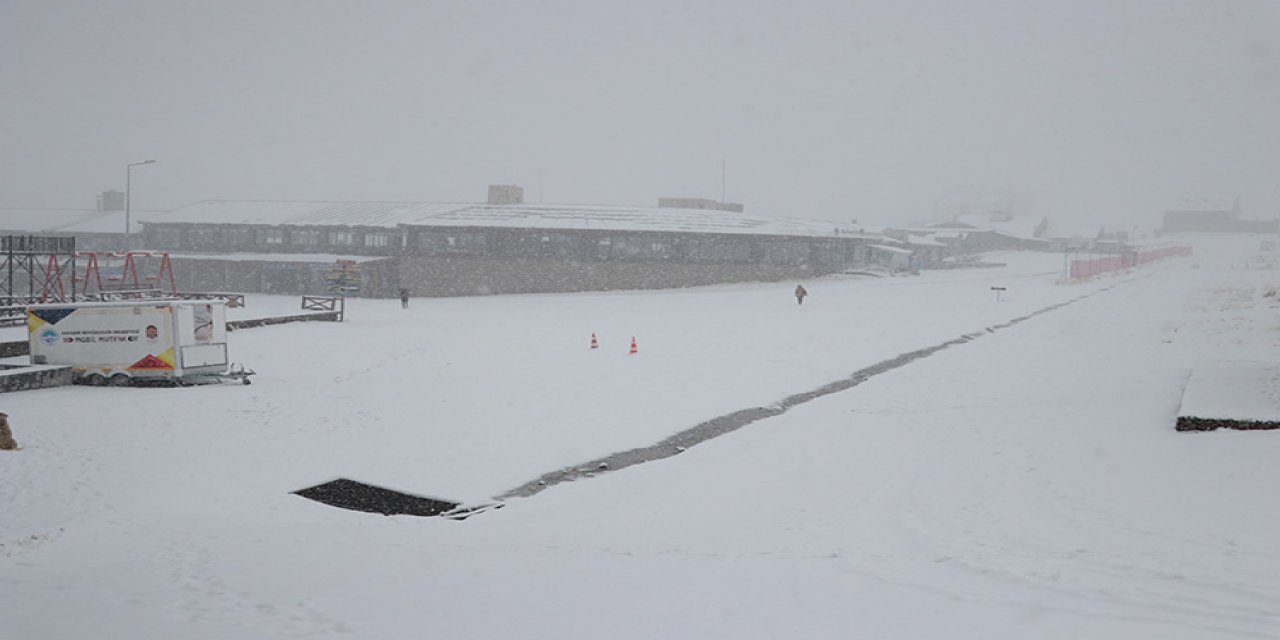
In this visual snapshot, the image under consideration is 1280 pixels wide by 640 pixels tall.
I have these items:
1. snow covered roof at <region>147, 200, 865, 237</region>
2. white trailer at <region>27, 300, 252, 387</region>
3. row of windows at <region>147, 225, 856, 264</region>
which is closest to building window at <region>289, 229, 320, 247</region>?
row of windows at <region>147, 225, 856, 264</region>

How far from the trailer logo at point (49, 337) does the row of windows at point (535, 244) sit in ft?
122

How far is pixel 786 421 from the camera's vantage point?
55.7 feet

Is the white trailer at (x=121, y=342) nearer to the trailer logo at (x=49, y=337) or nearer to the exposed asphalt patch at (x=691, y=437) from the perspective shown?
the trailer logo at (x=49, y=337)

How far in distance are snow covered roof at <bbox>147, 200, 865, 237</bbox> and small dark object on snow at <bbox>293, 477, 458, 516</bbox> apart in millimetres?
45368

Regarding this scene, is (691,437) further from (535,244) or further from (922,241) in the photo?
(922,241)

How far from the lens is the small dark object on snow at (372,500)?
11.6m

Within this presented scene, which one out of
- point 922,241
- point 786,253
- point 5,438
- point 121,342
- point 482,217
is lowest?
point 5,438

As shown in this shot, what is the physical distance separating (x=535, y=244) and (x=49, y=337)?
37.8m

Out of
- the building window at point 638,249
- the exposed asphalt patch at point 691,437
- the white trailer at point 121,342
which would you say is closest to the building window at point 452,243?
the building window at point 638,249

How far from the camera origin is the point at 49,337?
67.6 ft

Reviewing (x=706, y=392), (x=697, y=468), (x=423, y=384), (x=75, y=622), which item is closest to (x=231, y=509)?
(x=75, y=622)

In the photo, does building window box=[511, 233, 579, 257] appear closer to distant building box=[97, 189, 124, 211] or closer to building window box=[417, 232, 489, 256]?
building window box=[417, 232, 489, 256]

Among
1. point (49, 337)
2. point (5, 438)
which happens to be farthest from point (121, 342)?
point (5, 438)

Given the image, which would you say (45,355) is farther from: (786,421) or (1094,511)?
(1094,511)
